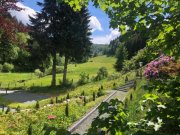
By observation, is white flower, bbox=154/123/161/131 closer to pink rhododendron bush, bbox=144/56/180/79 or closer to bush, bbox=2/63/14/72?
pink rhododendron bush, bbox=144/56/180/79

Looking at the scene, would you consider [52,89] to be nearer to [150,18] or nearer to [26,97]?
[26,97]

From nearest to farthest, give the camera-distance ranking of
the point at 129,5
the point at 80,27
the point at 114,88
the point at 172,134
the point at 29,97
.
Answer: the point at 172,134 < the point at 129,5 < the point at 114,88 < the point at 29,97 < the point at 80,27

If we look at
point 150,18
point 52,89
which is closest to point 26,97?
point 52,89

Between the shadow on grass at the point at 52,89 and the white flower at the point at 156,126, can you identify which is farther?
the shadow on grass at the point at 52,89

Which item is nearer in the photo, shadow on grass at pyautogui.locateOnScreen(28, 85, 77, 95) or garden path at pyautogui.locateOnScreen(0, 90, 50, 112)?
garden path at pyautogui.locateOnScreen(0, 90, 50, 112)

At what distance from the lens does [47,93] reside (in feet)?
149

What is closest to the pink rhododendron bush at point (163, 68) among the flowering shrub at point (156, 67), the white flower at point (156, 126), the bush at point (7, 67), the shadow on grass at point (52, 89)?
the flowering shrub at point (156, 67)

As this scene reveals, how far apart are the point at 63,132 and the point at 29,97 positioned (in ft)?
129

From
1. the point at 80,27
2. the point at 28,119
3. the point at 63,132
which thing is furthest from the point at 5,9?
the point at 80,27

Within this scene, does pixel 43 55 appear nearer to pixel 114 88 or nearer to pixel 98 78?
pixel 98 78

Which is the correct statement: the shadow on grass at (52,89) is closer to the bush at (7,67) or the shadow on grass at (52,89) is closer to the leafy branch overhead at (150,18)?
the leafy branch overhead at (150,18)

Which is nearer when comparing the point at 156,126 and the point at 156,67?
the point at 156,126

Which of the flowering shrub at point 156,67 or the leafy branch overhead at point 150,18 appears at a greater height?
the leafy branch overhead at point 150,18

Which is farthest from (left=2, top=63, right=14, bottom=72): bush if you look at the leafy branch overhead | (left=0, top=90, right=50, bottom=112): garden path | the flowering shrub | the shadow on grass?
the leafy branch overhead
